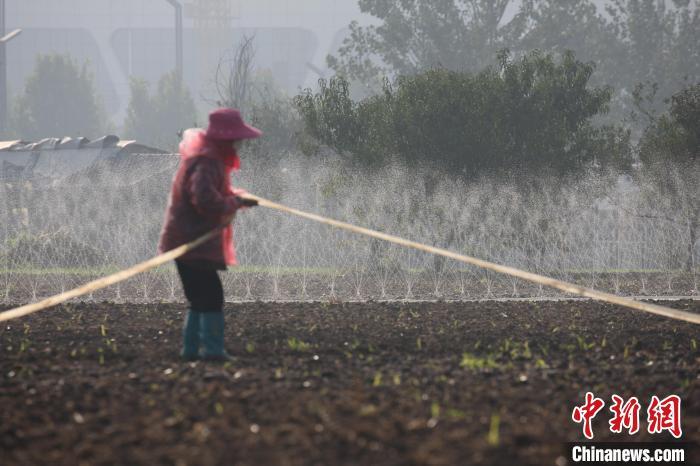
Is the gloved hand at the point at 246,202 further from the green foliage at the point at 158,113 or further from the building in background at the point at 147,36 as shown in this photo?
the building in background at the point at 147,36

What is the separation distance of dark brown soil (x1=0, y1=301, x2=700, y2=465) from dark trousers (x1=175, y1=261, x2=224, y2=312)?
0.40 metres

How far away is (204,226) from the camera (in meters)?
6.87

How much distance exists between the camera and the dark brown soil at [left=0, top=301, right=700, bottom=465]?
4.30m

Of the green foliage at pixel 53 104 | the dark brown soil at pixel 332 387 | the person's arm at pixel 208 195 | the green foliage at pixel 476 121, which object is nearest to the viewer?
the dark brown soil at pixel 332 387

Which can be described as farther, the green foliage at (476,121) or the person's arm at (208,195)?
the green foliage at (476,121)

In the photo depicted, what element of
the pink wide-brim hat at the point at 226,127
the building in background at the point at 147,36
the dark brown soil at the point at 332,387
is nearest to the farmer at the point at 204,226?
the pink wide-brim hat at the point at 226,127

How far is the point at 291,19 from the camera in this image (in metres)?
102

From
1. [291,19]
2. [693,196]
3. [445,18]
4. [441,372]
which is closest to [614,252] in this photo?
[693,196]

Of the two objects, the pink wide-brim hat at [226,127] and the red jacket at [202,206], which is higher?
the pink wide-brim hat at [226,127]

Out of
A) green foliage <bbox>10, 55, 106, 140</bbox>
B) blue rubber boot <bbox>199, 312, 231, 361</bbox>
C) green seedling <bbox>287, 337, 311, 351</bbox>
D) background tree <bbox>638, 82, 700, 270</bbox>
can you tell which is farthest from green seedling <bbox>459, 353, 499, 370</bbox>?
green foliage <bbox>10, 55, 106, 140</bbox>

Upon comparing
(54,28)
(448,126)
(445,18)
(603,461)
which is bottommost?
(603,461)

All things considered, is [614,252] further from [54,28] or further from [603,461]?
[54,28]

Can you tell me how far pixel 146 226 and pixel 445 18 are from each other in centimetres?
2460

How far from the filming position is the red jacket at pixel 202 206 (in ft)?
22.0
